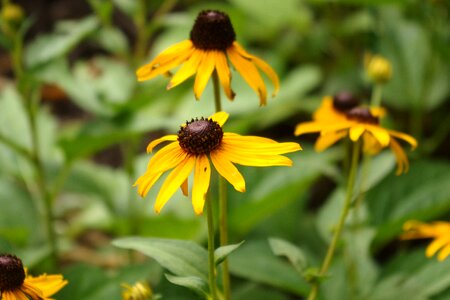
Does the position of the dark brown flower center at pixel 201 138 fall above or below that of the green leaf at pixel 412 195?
below

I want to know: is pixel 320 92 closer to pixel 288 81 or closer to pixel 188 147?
pixel 288 81

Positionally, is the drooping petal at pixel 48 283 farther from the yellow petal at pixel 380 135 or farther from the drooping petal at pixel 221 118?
the yellow petal at pixel 380 135

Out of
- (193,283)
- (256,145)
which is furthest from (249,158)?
(193,283)

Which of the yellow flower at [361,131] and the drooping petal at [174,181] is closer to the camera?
the drooping petal at [174,181]

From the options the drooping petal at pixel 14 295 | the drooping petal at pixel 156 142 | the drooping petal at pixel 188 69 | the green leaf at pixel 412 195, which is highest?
the green leaf at pixel 412 195

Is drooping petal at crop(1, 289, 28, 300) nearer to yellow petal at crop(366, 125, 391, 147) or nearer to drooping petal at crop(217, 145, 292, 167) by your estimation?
drooping petal at crop(217, 145, 292, 167)

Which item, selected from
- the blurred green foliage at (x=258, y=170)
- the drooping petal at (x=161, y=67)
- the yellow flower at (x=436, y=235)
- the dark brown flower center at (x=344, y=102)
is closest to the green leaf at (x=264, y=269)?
the blurred green foliage at (x=258, y=170)

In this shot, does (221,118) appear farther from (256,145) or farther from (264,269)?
(264,269)
